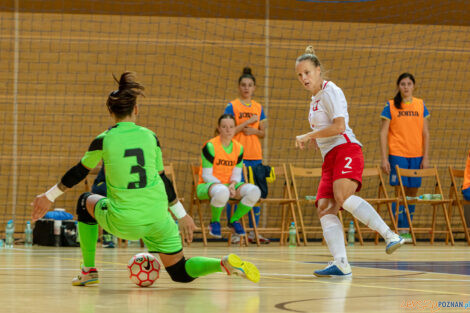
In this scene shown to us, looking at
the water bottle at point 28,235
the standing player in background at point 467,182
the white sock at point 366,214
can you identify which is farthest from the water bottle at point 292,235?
the white sock at point 366,214

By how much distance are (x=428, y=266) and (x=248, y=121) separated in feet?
14.7

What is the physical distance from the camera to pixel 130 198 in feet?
12.6

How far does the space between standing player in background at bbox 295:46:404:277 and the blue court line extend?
1.81 ft

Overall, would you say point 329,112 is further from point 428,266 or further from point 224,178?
point 224,178

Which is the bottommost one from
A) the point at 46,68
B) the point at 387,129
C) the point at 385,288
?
the point at 385,288

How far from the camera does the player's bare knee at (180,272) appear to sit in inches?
155

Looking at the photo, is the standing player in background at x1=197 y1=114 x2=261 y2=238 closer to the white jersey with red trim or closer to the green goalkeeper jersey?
the white jersey with red trim

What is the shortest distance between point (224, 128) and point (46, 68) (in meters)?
3.11

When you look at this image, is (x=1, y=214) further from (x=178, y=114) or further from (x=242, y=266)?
(x=242, y=266)

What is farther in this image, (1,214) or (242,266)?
(1,214)

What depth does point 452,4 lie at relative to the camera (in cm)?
1173

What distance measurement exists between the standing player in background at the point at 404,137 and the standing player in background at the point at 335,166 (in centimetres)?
519

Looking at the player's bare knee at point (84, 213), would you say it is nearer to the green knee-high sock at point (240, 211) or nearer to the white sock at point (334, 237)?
the white sock at point (334, 237)

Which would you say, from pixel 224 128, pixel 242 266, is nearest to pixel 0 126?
pixel 224 128
